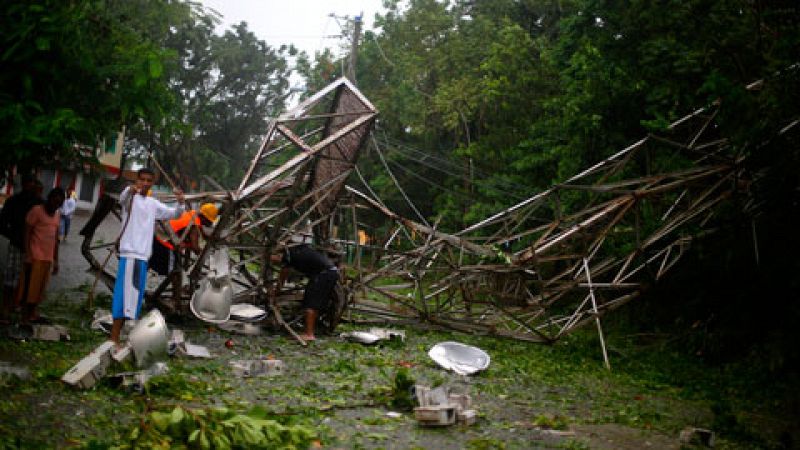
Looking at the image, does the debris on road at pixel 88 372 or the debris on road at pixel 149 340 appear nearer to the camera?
the debris on road at pixel 88 372

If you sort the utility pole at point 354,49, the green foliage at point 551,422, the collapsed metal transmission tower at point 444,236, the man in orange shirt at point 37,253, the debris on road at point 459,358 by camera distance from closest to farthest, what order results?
the green foliage at point 551,422 < the man in orange shirt at point 37,253 < the debris on road at point 459,358 < the collapsed metal transmission tower at point 444,236 < the utility pole at point 354,49

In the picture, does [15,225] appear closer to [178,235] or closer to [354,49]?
[178,235]

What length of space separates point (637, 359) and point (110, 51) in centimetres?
898

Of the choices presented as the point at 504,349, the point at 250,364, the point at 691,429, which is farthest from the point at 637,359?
the point at 250,364

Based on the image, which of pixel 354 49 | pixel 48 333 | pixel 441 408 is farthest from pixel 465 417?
pixel 354 49

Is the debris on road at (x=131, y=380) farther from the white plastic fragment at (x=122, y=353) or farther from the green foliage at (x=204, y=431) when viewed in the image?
the green foliage at (x=204, y=431)

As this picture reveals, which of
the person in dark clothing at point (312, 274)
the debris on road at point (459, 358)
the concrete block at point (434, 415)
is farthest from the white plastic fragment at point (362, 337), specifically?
the concrete block at point (434, 415)

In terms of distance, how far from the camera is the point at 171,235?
32.9 ft

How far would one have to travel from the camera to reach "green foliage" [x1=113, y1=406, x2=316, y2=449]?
4.56 m

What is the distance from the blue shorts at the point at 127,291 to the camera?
7.79 meters

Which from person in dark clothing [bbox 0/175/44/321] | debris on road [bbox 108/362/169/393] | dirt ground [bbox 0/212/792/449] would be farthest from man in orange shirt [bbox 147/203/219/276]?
debris on road [bbox 108/362/169/393]

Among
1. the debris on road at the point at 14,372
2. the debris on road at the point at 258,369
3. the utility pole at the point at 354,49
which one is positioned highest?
the utility pole at the point at 354,49

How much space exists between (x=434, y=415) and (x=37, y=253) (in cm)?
560

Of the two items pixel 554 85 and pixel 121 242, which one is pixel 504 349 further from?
pixel 554 85
